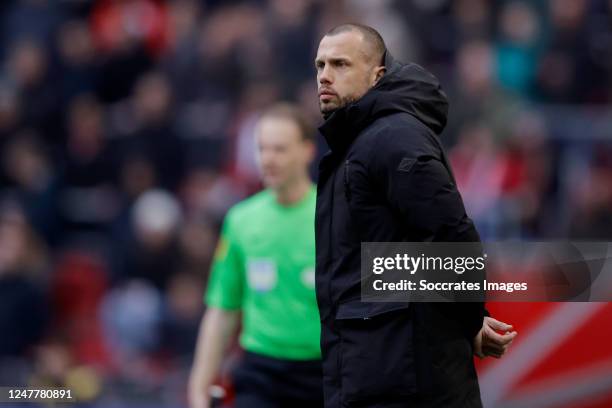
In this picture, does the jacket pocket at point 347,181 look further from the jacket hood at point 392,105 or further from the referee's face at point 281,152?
the referee's face at point 281,152

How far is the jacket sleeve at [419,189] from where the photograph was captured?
4.18 meters

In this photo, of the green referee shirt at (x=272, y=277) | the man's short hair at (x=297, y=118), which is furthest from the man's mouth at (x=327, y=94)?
the man's short hair at (x=297, y=118)

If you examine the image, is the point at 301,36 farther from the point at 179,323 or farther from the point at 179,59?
the point at 179,323

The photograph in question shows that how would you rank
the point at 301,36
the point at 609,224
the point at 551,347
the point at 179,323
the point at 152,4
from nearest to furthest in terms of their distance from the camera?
the point at 551,347, the point at 609,224, the point at 179,323, the point at 301,36, the point at 152,4

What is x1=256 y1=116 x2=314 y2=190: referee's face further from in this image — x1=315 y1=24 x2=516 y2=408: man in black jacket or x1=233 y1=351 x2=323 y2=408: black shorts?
x1=315 y1=24 x2=516 y2=408: man in black jacket

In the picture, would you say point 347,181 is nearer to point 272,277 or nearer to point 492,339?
point 492,339

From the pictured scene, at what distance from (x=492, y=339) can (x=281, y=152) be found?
82.6 inches

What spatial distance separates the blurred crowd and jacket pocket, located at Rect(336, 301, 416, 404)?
447cm

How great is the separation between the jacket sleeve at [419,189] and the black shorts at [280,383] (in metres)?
1.76

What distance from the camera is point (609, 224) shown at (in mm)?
9125

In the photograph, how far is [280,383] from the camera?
6.01m

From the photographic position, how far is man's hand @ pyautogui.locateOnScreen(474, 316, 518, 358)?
4.48 meters

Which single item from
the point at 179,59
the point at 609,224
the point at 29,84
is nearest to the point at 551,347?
the point at 609,224

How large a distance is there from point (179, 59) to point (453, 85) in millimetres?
3215
